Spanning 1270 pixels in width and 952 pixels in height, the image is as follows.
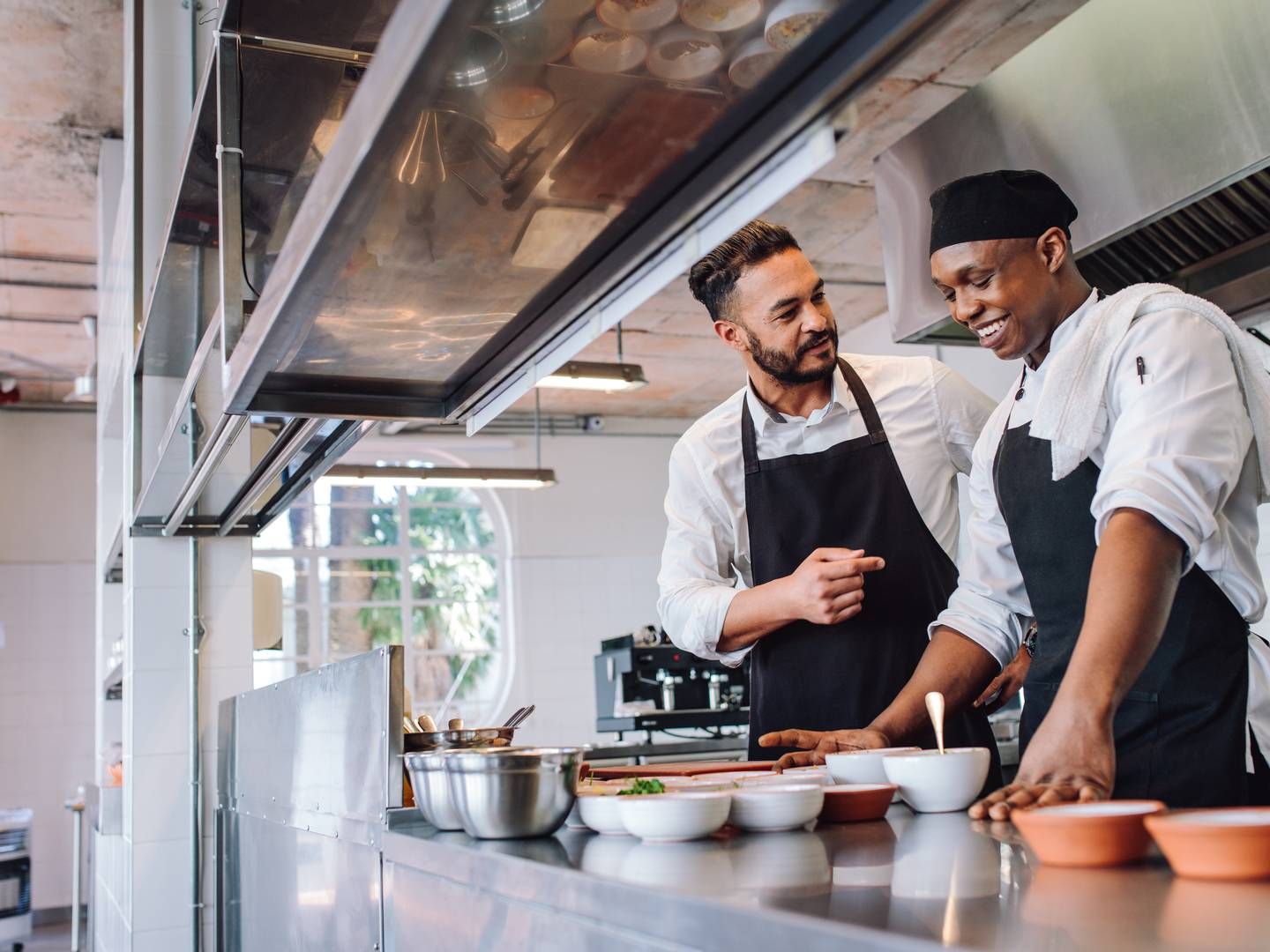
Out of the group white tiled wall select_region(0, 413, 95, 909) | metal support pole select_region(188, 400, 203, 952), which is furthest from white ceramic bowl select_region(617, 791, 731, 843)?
white tiled wall select_region(0, 413, 95, 909)

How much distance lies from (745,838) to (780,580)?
2.91ft

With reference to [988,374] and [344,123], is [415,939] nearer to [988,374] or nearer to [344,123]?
[344,123]

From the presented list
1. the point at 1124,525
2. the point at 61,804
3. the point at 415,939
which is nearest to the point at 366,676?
the point at 415,939

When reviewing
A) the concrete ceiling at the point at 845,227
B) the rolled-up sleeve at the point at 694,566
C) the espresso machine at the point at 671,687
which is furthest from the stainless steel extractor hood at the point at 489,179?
the espresso machine at the point at 671,687

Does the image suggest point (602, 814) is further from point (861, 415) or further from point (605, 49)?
point (861, 415)

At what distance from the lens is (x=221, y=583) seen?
154 inches

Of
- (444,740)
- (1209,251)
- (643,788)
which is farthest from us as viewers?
(1209,251)

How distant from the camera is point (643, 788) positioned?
1.44m

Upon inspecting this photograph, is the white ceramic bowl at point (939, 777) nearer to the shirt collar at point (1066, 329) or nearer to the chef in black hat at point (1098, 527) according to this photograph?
the chef in black hat at point (1098, 527)

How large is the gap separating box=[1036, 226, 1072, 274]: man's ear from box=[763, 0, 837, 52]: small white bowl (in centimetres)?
93

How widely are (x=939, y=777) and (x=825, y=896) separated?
530 mm

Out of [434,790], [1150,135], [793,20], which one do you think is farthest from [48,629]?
[793,20]

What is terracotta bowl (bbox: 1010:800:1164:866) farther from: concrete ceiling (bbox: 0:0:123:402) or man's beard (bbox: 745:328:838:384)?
concrete ceiling (bbox: 0:0:123:402)

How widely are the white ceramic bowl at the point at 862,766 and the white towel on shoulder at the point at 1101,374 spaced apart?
0.49 metres
